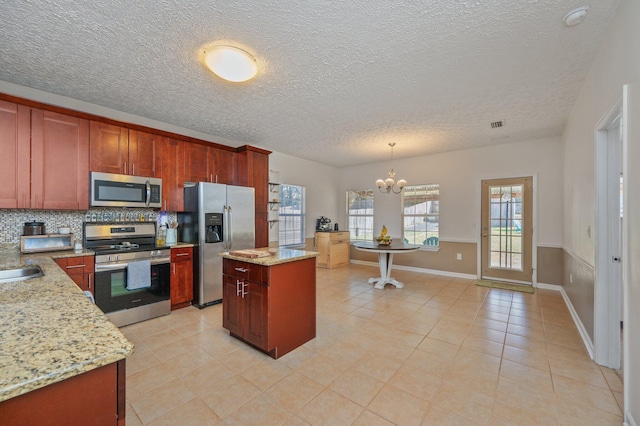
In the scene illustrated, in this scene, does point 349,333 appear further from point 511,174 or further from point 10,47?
point 511,174

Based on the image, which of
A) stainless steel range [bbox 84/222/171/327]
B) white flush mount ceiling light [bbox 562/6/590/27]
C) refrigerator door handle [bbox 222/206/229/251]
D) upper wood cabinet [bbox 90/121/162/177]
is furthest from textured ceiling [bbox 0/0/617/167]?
stainless steel range [bbox 84/222/171/327]

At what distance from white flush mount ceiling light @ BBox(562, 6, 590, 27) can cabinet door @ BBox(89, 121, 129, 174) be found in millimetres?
4362

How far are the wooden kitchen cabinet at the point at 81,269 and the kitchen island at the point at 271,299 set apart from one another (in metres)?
1.42

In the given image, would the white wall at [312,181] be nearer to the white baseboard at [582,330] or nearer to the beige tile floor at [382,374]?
the beige tile floor at [382,374]

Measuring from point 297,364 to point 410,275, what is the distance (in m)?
3.92

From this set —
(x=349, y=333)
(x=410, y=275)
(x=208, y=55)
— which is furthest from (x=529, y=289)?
(x=208, y=55)

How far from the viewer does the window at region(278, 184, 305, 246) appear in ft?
19.2

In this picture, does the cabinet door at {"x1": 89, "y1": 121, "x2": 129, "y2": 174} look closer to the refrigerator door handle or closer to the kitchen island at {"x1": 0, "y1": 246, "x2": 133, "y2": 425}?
the refrigerator door handle

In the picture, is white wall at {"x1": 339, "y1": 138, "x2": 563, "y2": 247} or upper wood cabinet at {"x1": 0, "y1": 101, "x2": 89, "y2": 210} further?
white wall at {"x1": 339, "y1": 138, "x2": 563, "y2": 247}

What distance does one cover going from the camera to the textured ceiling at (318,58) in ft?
5.99

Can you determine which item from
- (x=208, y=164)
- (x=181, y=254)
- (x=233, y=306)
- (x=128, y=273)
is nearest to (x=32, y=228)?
(x=128, y=273)

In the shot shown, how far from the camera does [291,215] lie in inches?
240

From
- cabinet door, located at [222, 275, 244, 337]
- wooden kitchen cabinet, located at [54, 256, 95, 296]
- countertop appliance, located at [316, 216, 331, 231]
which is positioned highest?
countertop appliance, located at [316, 216, 331, 231]

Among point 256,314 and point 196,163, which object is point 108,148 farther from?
point 256,314
